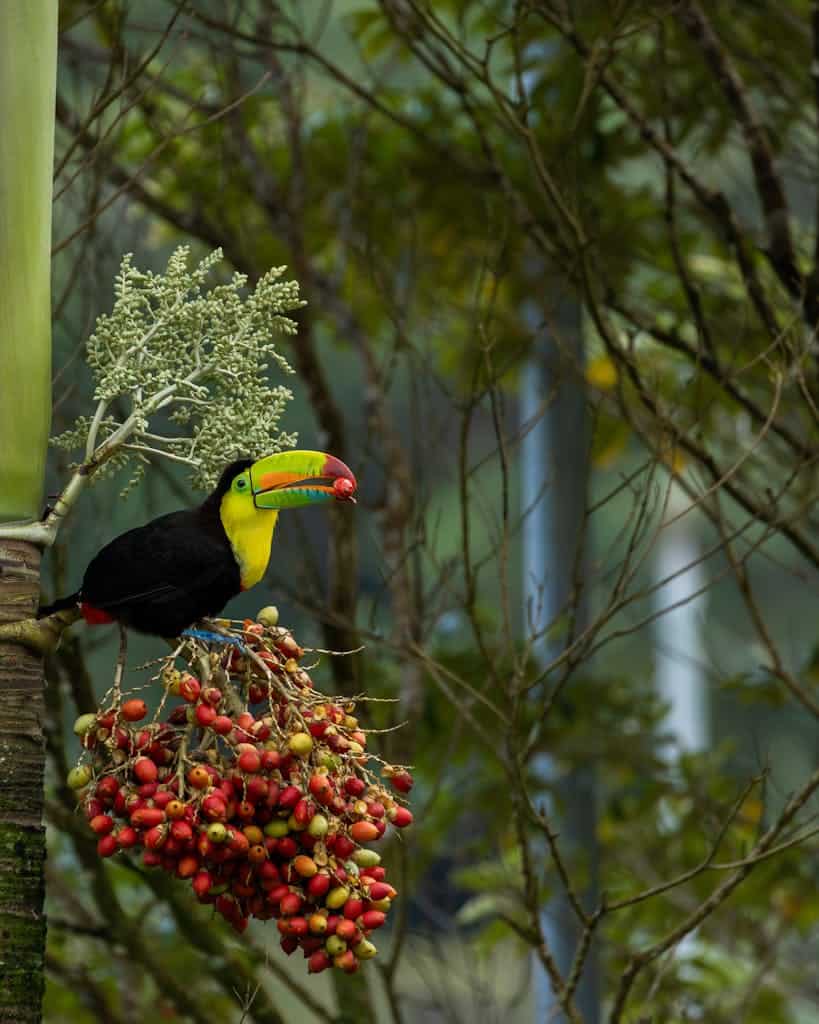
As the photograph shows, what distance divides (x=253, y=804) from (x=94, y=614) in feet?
0.80

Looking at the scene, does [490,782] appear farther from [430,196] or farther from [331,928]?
[331,928]

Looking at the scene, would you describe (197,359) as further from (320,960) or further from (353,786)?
(320,960)

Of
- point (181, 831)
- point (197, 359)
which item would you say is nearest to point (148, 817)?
point (181, 831)

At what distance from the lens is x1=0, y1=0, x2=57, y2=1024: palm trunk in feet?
3.83

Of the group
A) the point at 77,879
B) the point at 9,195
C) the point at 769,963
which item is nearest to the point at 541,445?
the point at 769,963

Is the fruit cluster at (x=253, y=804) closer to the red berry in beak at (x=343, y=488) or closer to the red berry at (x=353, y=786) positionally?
the red berry at (x=353, y=786)

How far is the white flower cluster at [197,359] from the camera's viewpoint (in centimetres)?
126

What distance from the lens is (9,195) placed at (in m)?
1.21

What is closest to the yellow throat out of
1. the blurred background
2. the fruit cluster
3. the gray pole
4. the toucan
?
the toucan

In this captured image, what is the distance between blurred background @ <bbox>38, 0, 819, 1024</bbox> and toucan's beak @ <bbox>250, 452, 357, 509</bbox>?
75 centimetres

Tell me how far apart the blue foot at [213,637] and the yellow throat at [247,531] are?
5cm

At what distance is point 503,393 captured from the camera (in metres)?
3.36

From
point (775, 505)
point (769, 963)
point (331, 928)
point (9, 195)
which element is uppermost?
point (9, 195)

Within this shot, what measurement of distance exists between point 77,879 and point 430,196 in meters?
2.08
